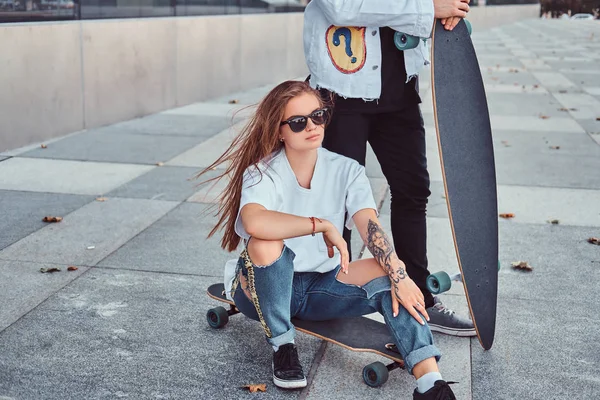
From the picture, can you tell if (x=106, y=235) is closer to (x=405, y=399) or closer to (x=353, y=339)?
(x=353, y=339)

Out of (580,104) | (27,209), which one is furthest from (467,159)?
(580,104)

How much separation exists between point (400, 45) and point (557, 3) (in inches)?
2943

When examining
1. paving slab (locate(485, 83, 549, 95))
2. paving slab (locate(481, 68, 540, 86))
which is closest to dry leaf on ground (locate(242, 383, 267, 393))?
paving slab (locate(485, 83, 549, 95))

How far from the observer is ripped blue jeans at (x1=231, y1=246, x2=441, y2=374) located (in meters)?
3.08

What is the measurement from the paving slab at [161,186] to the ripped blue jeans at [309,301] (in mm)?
2982

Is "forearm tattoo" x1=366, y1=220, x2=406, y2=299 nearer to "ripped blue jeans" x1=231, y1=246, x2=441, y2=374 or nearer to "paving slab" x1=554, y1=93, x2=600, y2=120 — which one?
"ripped blue jeans" x1=231, y1=246, x2=441, y2=374

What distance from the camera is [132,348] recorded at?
3570 mm

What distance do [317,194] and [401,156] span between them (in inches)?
22.0

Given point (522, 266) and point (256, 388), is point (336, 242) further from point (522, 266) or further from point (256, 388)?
point (522, 266)

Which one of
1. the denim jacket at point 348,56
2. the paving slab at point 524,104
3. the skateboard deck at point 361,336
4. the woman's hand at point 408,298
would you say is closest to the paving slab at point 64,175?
the skateboard deck at point 361,336

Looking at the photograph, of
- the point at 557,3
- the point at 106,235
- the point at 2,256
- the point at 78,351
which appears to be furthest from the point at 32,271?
the point at 557,3

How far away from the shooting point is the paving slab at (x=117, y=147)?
7.75m

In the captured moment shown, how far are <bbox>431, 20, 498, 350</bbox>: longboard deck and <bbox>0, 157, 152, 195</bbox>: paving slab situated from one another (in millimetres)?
3656

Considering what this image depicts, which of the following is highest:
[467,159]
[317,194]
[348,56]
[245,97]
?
[348,56]
